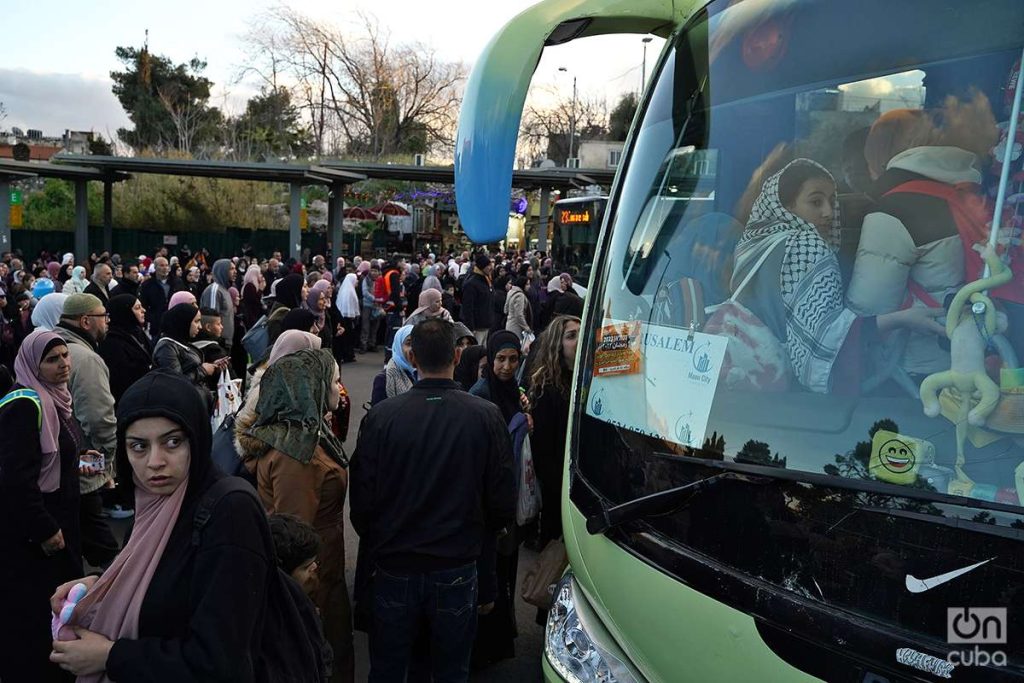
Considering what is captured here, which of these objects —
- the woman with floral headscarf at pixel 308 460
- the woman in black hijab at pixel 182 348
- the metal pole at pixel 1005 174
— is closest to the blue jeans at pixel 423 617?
the woman with floral headscarf at pixel 308 460

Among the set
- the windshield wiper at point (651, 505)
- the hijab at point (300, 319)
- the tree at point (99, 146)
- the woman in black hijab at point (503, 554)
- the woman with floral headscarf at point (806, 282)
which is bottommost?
the woman in black hijab at point (503, 554)

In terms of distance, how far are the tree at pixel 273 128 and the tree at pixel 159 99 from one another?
2.03 metres

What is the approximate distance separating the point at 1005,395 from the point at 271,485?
2.63m

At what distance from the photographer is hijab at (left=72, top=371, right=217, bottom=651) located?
2049mm

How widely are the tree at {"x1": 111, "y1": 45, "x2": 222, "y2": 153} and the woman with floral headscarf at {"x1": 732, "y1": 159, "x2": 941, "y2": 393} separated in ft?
181

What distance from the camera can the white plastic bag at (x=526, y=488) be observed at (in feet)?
14.7

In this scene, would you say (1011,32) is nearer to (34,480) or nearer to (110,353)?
(34,480)

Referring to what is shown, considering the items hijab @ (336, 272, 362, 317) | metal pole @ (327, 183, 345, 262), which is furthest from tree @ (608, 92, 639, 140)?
metal pole @ (327, 183, 345, 262)

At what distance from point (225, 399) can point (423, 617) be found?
3476 mm

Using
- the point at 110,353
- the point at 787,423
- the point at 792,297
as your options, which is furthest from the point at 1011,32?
the point at 110,353

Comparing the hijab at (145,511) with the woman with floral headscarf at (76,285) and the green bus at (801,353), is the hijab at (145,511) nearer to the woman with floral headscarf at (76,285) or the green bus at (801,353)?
the green bus at (801,353)

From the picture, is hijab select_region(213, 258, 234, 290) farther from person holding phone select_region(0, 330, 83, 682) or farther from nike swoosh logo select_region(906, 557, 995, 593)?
nike swoosh logo select_region(906, 557, 995, 593)

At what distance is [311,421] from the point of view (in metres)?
3.49

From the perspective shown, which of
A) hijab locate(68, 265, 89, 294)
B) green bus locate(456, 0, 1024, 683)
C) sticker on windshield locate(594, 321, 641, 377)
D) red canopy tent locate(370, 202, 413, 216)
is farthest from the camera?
red canopy tent locate(370, 202, 413, 216)
